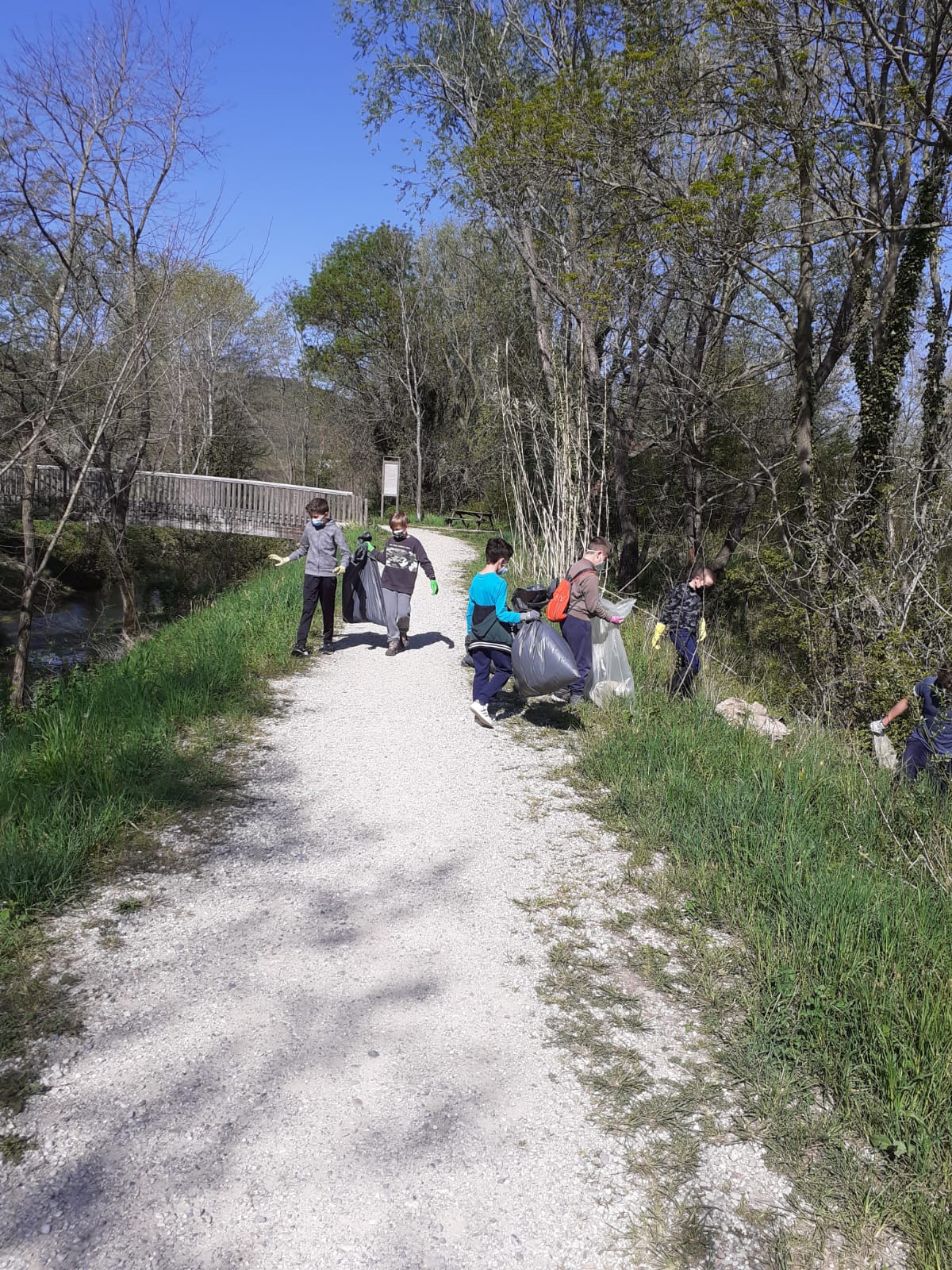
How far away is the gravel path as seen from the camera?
2.19m

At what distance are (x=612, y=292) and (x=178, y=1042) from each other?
482 inches

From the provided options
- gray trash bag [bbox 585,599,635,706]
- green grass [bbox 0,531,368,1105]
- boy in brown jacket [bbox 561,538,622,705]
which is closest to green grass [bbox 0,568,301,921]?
green grass [bbox 0,531,368,1105]

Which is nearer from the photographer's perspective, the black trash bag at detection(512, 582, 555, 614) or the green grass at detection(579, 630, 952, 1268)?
the green grass at detection(579, 630, 952, 1268)

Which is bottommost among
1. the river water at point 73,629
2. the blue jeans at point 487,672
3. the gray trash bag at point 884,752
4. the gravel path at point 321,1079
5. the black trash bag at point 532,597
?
the river water at point 73,629

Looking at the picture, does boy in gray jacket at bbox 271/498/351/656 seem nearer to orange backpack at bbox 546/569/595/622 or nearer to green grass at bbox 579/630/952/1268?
orange backpack at bbox 546/569/595/622

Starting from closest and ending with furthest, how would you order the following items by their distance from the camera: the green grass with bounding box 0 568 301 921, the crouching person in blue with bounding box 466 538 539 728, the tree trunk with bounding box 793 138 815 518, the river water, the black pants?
the green grass with bounding box 0 568 301 921 → the crouching person in blue with bounding box 466 538 539 728 → the black pants → the tree trunk with bounding box 793 138 815 518 → the river water

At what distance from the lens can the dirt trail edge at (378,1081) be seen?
7.19ft

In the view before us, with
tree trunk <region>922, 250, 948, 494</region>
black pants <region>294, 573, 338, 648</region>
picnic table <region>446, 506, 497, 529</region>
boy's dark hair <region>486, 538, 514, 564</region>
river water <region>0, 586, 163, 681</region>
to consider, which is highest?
tree trunk <region>922, 250, 948, 494</region>

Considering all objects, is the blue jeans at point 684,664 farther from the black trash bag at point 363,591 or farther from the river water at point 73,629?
the river water at point 73,629

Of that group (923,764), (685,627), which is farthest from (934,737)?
(685,627)

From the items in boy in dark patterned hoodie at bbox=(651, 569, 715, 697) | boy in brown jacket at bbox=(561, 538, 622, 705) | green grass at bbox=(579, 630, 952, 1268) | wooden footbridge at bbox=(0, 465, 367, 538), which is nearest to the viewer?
green grass at bbox=(579, 630, 952, 1268)

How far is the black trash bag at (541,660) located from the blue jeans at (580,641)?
683mm

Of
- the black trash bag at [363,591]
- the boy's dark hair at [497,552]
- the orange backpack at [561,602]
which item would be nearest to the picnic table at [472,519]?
the black trash bag at [363,591]

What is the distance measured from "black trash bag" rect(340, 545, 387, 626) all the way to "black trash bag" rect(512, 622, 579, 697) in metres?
3.02
